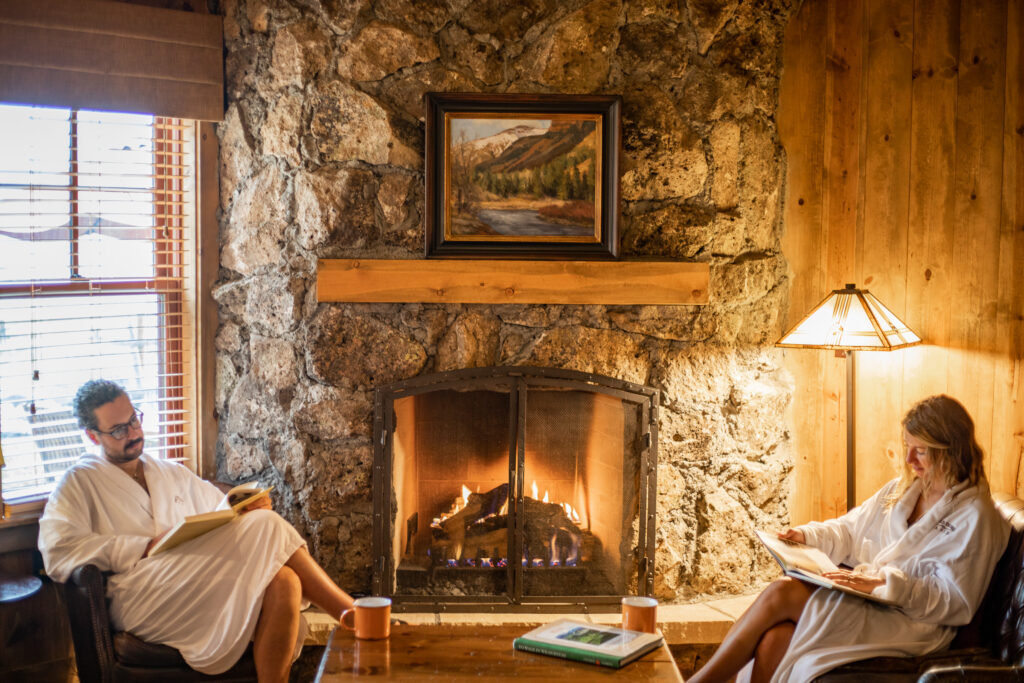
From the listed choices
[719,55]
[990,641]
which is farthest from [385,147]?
[990,641]

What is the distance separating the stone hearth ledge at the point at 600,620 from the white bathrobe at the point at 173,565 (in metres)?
0.43

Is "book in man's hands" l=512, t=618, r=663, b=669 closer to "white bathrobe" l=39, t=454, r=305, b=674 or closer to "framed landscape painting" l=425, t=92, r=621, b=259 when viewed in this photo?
"white bathrobe" l=39, t=454, r=305, b=674

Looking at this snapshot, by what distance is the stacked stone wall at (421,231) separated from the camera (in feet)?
10.5

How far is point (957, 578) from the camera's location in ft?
7.87

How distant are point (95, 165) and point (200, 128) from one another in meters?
0.39

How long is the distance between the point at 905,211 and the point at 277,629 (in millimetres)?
2518

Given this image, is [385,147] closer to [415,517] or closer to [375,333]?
[375,333]

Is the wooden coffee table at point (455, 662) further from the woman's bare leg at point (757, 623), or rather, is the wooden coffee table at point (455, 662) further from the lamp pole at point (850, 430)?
the lamp pole at point (850, 430)

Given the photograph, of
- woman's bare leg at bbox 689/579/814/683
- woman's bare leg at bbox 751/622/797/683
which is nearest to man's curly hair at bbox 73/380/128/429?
woman's bare leg at bbox 689/579/814/683

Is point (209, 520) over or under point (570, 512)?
over

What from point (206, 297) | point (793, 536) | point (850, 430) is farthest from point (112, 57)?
point (850, 430)

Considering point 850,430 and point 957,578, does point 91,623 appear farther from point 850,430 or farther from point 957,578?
point 850,430

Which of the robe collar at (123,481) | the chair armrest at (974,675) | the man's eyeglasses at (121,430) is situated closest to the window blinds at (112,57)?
the man's eyeglasses at (121,430)

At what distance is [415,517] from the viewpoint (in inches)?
130
